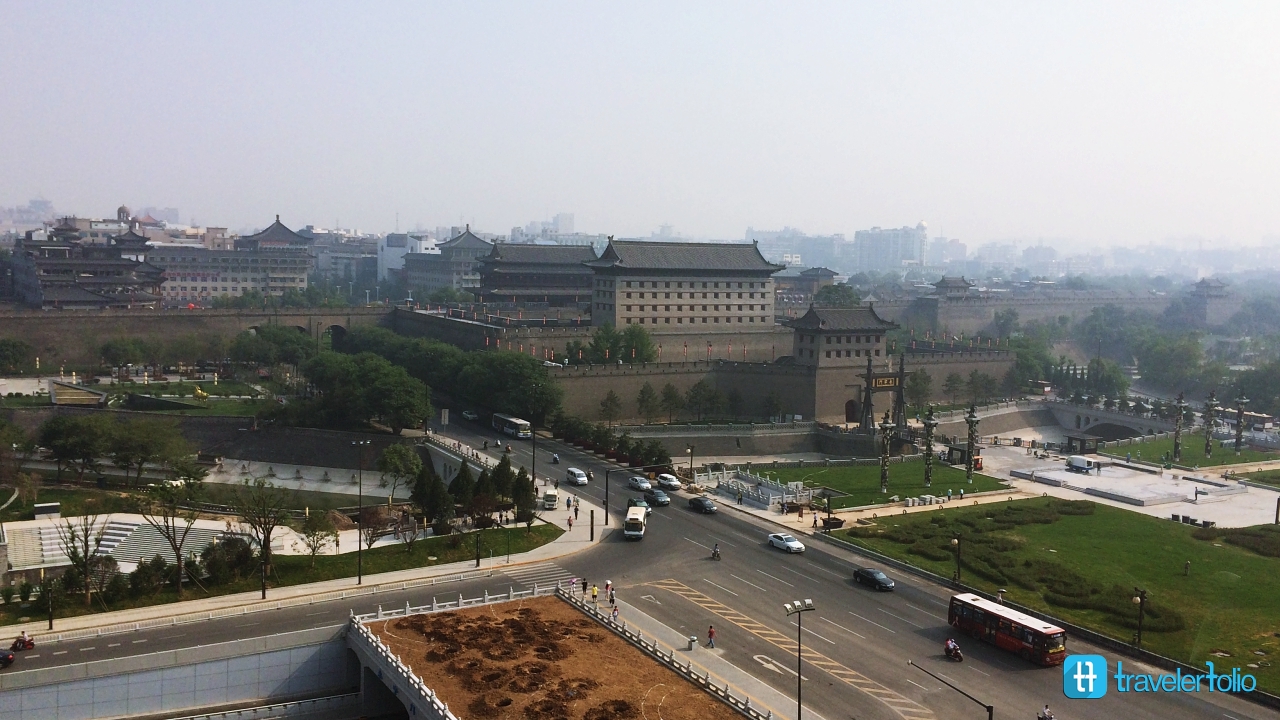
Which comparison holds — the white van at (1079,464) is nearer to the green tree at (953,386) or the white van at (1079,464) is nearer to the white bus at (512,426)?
the green tree at (953,386)

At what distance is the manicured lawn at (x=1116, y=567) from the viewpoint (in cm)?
3180

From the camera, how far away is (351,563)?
127 feet

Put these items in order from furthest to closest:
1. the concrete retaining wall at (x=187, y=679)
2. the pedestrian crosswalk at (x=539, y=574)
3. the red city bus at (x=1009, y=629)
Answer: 1. the pedestrian crosswalk at (x=539, y=574)
2. the red city bus at (x=1009, y=629)
3. the concrete retaining wall at (x=187, y=679)

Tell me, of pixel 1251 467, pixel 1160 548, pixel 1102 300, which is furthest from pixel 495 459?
pixel 1102 300

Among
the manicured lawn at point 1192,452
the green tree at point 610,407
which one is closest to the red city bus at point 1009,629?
the manicured lawn at point 1192,452

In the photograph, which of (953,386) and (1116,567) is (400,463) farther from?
(953,386)

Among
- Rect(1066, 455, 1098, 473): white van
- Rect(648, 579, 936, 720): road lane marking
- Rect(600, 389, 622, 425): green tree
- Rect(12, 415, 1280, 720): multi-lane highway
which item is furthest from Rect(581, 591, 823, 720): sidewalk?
Rect(1066, 455, 1098, 473): white van

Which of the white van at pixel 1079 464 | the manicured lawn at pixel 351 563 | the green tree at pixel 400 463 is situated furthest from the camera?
the white van at pixel 1079 464

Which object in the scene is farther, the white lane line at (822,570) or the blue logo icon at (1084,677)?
the white lane line at (822,570)

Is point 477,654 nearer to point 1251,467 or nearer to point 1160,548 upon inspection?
point 1160,548

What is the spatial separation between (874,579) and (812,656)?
289 inches

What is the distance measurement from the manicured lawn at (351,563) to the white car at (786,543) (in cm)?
887

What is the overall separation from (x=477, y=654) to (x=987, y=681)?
14.1 metres

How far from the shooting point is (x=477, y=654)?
96.5 feet
